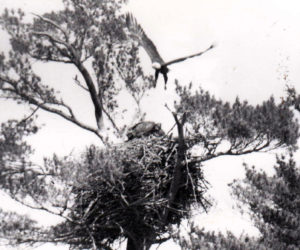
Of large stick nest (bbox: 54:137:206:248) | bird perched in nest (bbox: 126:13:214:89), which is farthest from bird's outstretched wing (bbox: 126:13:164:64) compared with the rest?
large stick nest (bbox: 54:137:206:248)

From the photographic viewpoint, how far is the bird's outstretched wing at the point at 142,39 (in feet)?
24.8

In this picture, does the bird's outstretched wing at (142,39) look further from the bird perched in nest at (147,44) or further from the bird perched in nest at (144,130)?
the bird perched in nest at (144,130)

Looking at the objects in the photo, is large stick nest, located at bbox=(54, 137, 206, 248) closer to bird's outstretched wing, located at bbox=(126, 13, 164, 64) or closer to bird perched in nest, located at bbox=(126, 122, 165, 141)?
bird perched in nest, located at bbox=(126, 122, 165, 141)

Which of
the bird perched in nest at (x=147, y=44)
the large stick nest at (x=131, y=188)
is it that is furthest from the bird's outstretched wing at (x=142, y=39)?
the large stick nest at (x=131, y=188)

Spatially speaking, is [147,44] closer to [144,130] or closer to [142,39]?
[142,39]

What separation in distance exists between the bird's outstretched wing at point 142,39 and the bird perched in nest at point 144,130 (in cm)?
152

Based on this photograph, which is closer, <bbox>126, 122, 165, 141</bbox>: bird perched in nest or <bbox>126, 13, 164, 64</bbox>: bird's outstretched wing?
<bbox>126, 13, 164, 64</bbox>: bird's outstretched wing

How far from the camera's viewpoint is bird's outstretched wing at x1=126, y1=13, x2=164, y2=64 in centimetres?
756

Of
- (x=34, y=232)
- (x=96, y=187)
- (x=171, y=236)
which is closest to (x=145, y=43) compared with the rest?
(x=96, y=187)

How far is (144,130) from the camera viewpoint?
8961 mm

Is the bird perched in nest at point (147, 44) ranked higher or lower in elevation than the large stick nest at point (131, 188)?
higher

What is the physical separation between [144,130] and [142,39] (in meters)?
1.82

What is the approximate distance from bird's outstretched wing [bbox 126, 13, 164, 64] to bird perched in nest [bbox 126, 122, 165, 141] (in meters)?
1.52

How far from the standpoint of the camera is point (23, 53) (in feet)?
36.7
